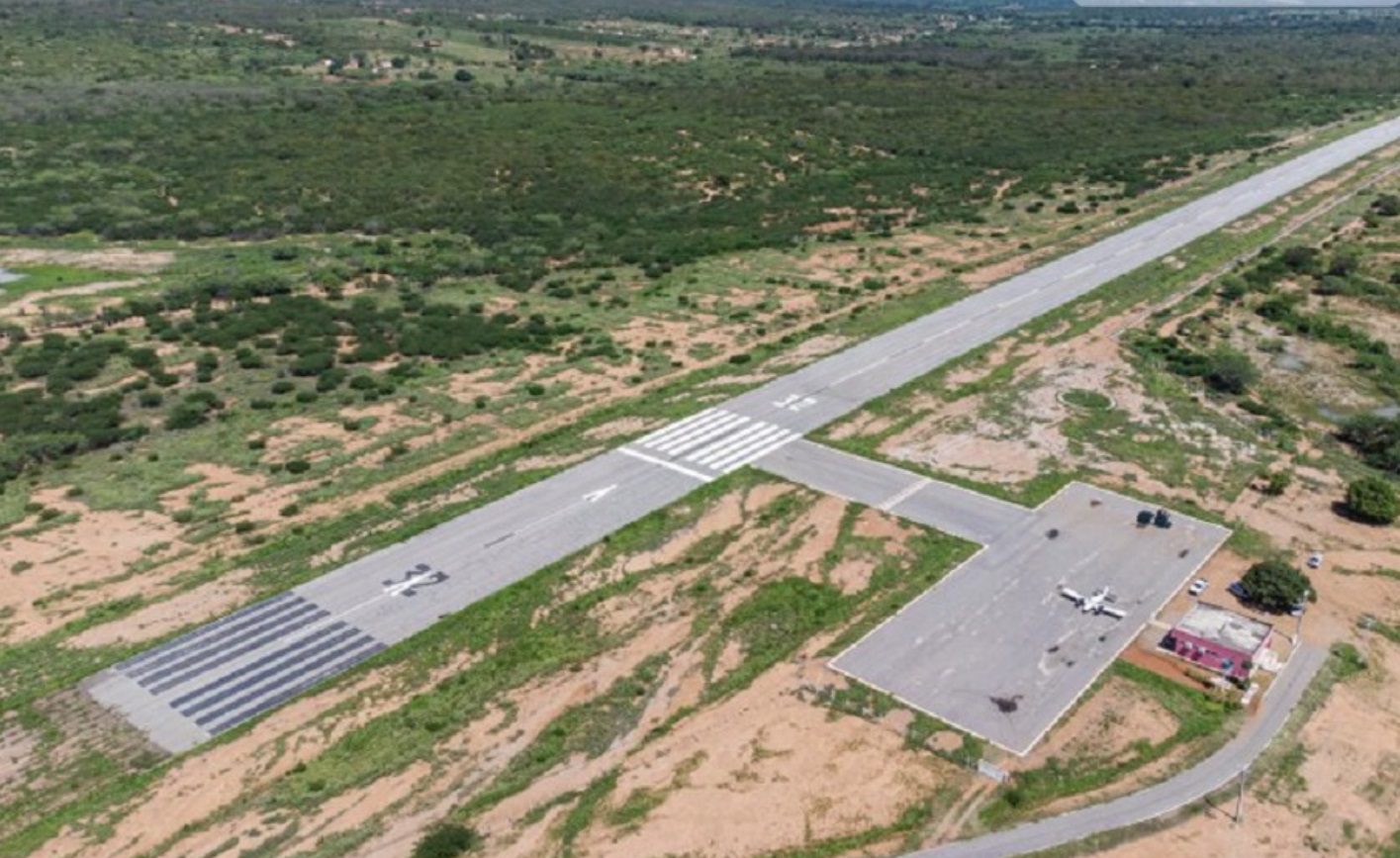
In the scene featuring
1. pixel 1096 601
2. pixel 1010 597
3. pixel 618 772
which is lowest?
pixel 618 772

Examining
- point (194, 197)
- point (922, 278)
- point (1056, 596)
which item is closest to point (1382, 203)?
point (922, 278)

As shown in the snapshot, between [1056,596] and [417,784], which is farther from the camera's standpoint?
[1056,596]

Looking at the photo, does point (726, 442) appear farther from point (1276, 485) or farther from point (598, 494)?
point (1276, 485)

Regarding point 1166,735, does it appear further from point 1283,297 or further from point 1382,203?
point 1382,203

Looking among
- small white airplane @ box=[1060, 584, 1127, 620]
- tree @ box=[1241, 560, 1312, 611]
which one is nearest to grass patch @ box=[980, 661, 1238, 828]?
small white airplane @ box=[1060, 584, 1127, 620]

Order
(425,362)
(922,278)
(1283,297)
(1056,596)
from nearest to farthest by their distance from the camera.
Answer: (1056,596) < (425,362) < (1283,297) < (922,278)

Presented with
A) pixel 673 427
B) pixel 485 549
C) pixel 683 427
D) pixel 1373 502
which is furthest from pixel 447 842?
pixel 1373 502

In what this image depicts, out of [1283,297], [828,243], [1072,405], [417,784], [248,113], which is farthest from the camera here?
[248,113]

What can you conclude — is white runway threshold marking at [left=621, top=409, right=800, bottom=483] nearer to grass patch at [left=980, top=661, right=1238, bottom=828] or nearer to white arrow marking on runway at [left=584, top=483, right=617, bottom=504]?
white arrow marking on runway at [left=584, top=483, right=617, bottom=504]
